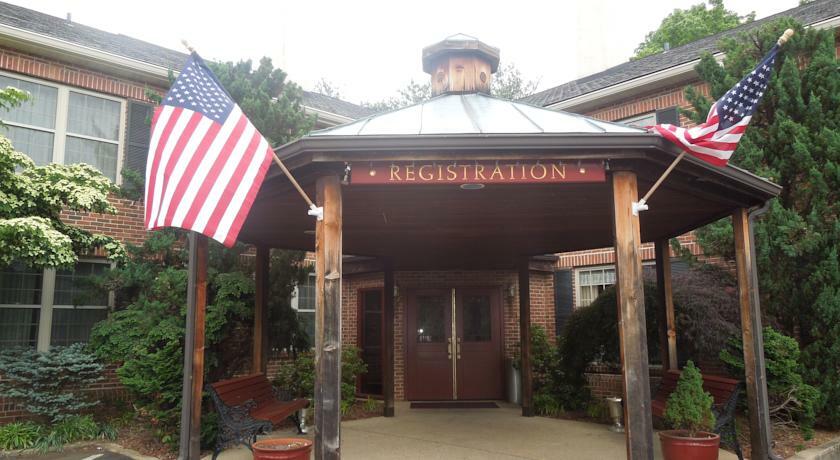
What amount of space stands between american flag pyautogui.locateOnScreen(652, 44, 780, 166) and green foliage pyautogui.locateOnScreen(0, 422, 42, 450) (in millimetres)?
8770

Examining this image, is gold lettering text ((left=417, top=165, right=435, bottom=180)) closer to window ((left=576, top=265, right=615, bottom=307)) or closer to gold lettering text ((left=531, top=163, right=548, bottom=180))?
gold lettering text ((left=531, top=163, right=548, bottom=180))

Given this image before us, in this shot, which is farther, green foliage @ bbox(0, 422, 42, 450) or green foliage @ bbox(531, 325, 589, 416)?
green foliage @ bbox(531, 325, 589, 416)

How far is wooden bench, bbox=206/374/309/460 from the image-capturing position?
681 cm

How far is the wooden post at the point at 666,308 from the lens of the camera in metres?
8.41

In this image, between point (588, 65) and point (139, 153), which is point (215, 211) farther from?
point (588, 65)

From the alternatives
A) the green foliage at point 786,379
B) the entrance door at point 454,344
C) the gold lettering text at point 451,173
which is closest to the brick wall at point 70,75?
the entrance door at point 454,344

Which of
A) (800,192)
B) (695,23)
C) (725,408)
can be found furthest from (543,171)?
(695,23)

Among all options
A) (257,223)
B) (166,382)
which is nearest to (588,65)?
(257,223)

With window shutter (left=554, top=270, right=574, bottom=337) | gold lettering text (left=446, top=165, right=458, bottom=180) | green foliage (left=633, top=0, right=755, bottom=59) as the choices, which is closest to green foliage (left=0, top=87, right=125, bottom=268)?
gold lettering text (left=446, top=165, right=458, bottom=180)

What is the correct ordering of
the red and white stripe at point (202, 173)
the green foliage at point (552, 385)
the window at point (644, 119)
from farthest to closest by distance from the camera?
the window at point (644, 119) < the green foliage at point (552, 385) < the red and white stripe at point (202, 173)

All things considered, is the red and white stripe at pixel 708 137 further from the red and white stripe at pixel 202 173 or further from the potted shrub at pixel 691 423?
the red and white stripe at pixel 202 173

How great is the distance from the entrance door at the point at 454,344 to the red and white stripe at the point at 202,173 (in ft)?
26.8

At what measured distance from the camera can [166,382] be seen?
773 centimetres

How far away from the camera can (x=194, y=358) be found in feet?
20.9
